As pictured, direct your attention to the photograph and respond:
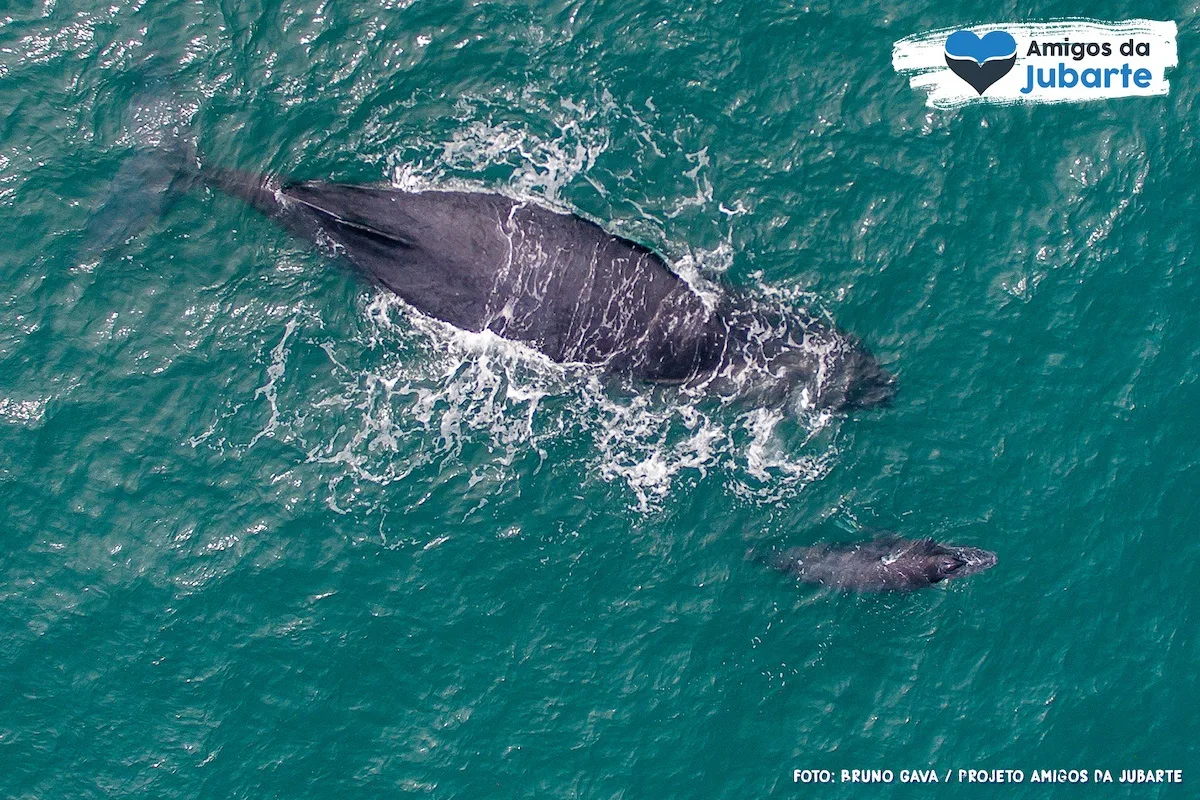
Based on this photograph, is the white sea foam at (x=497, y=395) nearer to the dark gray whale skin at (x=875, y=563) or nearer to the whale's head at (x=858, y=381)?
the dark gray whale skin at (x=875, y=563)

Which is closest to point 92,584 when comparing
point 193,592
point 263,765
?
point 193,592

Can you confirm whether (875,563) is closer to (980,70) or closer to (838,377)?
(838,377)

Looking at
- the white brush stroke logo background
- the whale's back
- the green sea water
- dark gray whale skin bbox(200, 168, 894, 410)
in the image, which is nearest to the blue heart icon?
the white brush stroke logo background

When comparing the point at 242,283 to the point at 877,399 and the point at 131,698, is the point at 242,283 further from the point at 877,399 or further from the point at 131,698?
the point at 877,399

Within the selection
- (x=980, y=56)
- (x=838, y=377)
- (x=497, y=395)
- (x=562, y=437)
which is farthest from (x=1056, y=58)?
(x=497, y=395)

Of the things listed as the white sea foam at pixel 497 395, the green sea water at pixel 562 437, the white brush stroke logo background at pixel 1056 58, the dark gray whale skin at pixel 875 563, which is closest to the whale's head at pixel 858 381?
the green sea water at pixel 562 437

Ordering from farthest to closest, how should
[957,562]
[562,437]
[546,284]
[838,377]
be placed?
[838,377]
[562,437]
[957,562]
[546,284]
